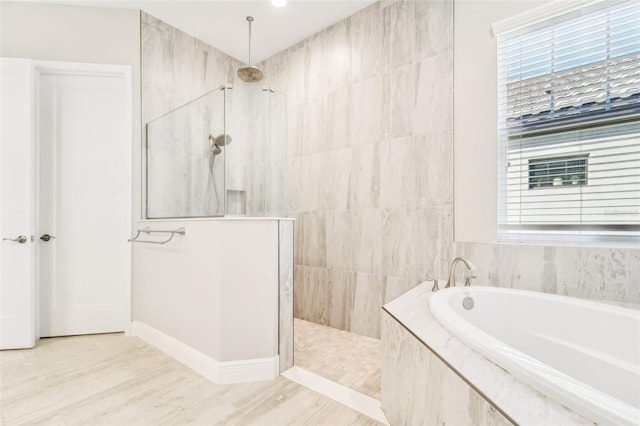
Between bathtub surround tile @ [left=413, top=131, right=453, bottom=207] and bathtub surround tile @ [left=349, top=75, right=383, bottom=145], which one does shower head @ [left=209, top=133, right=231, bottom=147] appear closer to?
bathtub surround tile @ [left=349, top=75, right=383, bottom=145]

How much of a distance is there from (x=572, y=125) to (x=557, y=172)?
0.28 metres

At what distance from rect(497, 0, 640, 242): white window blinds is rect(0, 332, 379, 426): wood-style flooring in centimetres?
151

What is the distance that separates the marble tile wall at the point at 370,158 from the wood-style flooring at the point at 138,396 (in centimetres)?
84

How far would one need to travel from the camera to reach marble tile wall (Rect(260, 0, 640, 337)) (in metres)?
1.82

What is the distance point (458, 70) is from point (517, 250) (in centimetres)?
128

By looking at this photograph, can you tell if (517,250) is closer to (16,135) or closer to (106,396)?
(106,396)

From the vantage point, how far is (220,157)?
2078 mm

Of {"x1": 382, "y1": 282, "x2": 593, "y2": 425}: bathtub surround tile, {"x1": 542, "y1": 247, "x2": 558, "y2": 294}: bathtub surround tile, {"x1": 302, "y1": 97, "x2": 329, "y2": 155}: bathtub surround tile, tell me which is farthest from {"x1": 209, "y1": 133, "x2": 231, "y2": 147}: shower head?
{"x1": 542, "y1": 247, "x2": 558, "y2": 294}: bathtub surround tile

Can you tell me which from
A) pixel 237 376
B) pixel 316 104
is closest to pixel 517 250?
pixel 237 376

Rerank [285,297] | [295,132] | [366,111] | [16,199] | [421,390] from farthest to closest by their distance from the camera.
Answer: [295,132] < [366,111] < [16,199] < [285,297] < [421,390]

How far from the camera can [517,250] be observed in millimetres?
1833

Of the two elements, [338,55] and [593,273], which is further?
[338,55]

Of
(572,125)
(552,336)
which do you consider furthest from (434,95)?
(552,336)

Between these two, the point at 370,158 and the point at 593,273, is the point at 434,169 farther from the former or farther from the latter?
the point at 593,273
